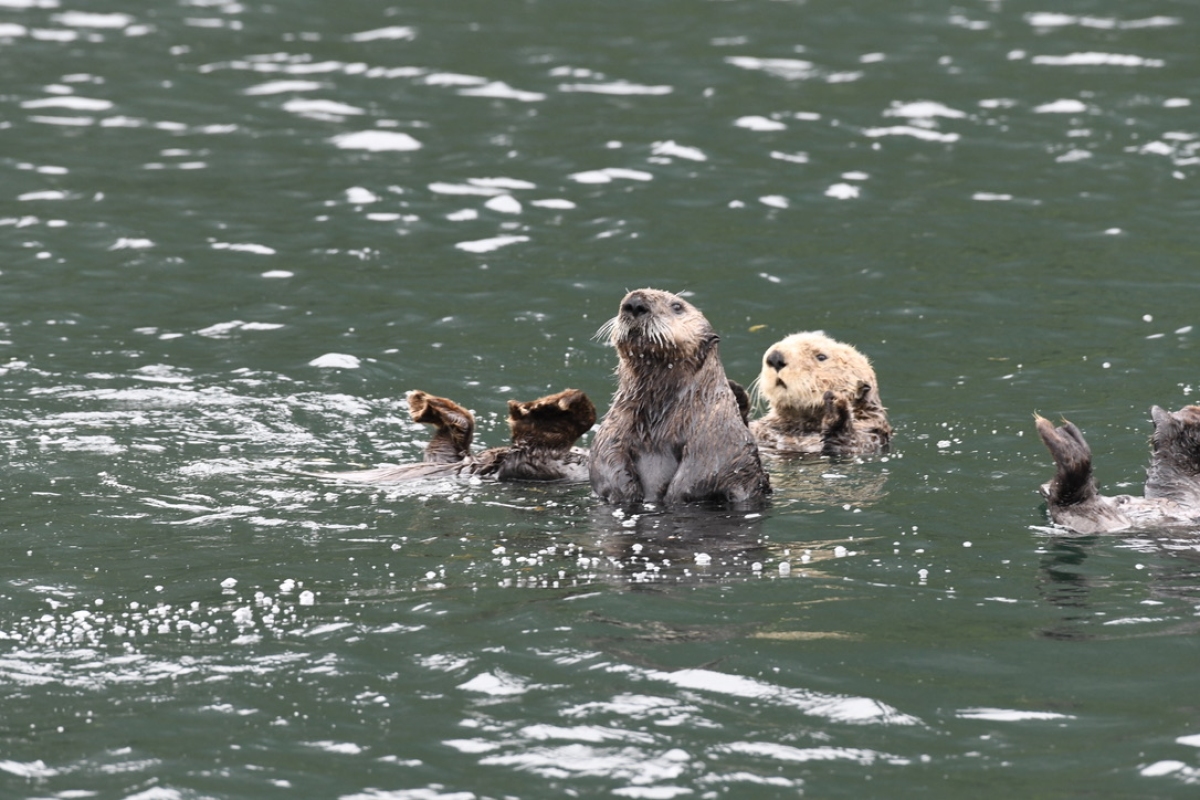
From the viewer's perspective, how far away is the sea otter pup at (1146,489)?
6.49 m

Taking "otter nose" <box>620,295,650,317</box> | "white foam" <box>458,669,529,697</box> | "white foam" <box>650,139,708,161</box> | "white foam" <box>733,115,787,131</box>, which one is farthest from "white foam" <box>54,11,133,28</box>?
"white foam" <box>458,669,529,697</box>

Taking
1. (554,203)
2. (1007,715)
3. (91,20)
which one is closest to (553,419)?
(1007,715)

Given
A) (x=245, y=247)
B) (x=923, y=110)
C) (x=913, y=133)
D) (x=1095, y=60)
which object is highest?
(x=1095, y=60)

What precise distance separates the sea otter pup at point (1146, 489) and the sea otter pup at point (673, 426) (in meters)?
1.39

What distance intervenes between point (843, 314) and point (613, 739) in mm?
6728

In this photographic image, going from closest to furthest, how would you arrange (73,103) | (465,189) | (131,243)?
(131,243) < (465,189) < (73,103)

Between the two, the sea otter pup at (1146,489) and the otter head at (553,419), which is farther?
the otter head at (553,419)

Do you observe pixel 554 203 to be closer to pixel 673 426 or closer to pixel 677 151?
pixel 677 151

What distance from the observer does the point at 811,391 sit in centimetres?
915

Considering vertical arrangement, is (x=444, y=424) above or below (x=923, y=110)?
below

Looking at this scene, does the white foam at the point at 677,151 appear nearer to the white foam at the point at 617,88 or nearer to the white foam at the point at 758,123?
the white foam at the point at 758,123

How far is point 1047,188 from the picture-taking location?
13.1 meters

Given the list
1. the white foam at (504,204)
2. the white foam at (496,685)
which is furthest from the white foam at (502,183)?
the white foam at (496,685)

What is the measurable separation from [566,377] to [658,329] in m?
2.79
